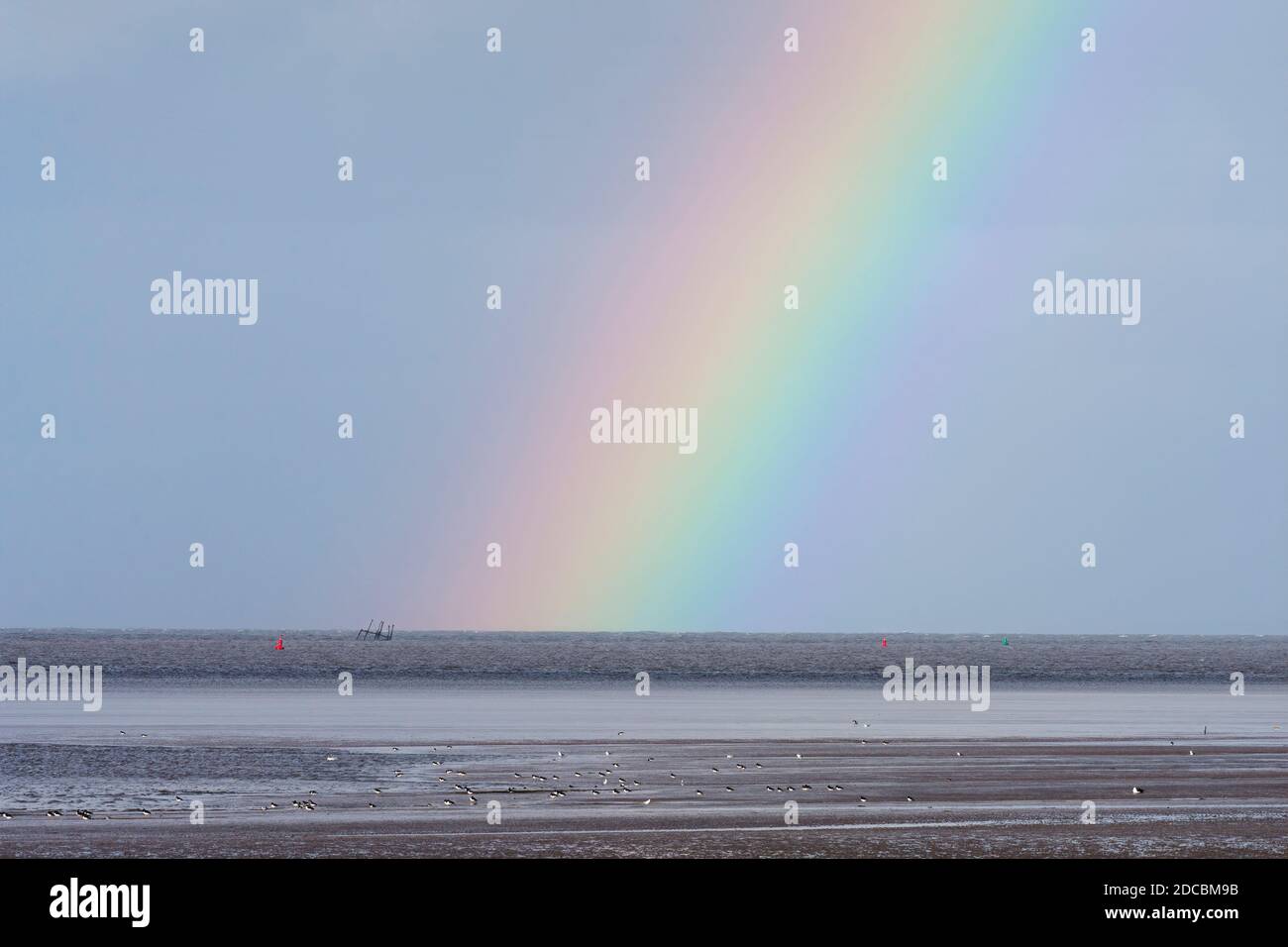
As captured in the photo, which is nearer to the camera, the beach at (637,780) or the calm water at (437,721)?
the beach at (637,780)

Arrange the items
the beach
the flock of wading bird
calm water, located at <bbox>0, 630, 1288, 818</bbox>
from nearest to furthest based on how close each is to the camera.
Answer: the beach
the flock of wading bird
calm water, located at <bbox>0, 630, 1288, 818</bbox>

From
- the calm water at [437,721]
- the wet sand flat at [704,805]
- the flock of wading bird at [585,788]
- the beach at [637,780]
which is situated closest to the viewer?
the wet sand flat at [704,805]

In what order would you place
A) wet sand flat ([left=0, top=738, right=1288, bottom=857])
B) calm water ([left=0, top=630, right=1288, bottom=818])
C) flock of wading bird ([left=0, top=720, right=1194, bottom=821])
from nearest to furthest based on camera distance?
wet sand flat ([left=0, top=738, right=1288, bottom=857]), flock of wading bird ([left=0, top=720, right=1194, bottom=821]), calm water ([left=0, top=630, right=1288, bottom=818])

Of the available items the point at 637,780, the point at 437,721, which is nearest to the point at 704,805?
the point at 637,780

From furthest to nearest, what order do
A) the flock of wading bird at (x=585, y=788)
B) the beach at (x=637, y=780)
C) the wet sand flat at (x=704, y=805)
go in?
the flock of wading bird at (x=585, y=788)
the beach at (x=637, y=780)
the wet sand flat at (x=704, y=805)

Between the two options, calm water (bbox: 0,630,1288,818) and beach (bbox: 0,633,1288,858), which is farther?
calm water (bbox: 0,630,1288,818)

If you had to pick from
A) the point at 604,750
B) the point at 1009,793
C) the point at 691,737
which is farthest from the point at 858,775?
the point at 691,737

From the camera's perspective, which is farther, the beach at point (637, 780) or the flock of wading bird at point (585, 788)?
the flock of wading bird at point (585, 788)

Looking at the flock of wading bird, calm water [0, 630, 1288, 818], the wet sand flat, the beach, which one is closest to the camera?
the wet sand flat

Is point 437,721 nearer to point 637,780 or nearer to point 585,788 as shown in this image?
point 637,780
